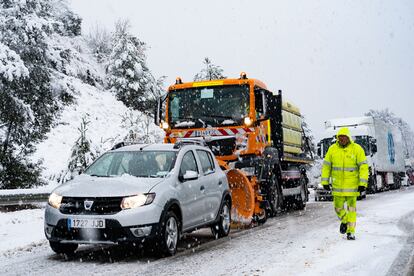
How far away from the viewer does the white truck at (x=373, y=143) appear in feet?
87.4

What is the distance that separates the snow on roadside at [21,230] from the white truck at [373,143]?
50.9ft

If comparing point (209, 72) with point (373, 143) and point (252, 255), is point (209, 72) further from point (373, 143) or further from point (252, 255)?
point (252, 255)

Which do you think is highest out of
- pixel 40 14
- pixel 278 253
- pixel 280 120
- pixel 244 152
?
pixel 40 14

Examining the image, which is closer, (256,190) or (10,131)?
(256,190)

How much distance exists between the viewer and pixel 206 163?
1025 cm

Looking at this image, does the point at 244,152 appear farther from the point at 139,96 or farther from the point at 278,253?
the point at 139,96

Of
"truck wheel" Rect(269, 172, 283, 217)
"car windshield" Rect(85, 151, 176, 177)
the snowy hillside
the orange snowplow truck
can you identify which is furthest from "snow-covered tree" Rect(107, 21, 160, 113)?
"car windshield" Rect(85, 151, 176, 177)

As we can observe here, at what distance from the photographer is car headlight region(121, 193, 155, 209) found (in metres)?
7.79

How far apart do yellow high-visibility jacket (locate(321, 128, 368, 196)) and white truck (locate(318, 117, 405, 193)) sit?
16.6 m

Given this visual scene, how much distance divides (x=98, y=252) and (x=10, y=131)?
36.9 ft

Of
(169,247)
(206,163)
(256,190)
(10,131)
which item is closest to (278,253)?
(169,247)

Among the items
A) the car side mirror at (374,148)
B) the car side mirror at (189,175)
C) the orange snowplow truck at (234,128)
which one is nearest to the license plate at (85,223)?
the car side mirror at (189,175)

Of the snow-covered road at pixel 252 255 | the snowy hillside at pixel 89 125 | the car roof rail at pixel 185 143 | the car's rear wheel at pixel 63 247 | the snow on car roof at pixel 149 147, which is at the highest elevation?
the snowy hillside at pixel 89 125

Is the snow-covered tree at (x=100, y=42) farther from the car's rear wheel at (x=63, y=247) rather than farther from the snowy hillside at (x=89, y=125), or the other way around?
the car's rear wheel at (x=63, y=247)
